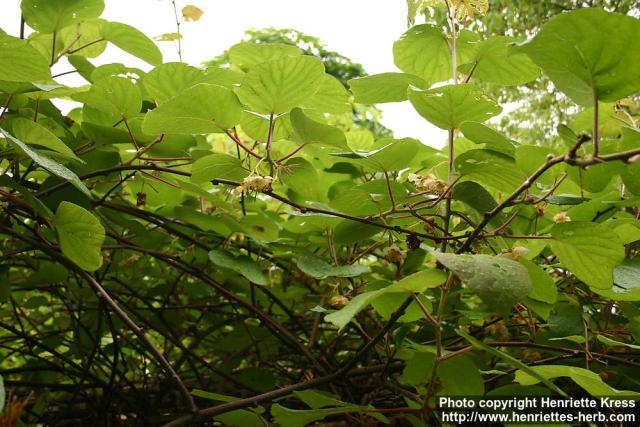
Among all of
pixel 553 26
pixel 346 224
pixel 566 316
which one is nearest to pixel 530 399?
pixel 566 316

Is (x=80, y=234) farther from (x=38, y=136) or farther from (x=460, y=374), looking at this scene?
(x=460, y=374)

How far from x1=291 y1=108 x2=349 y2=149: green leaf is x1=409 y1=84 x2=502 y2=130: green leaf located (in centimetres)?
9

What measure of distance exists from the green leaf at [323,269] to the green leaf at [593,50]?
32cm

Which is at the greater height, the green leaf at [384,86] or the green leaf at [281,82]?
the green leaf at [384,86]

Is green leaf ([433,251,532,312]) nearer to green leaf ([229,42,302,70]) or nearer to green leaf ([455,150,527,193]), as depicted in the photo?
green leaf ([455,150,527,193])

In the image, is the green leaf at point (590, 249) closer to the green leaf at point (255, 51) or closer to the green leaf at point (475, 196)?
the green leaf at point (475, 196)

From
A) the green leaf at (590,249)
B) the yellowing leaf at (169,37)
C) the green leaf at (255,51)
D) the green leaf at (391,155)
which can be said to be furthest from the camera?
the yellowing leaf at (169,37)

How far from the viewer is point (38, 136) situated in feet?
1.83

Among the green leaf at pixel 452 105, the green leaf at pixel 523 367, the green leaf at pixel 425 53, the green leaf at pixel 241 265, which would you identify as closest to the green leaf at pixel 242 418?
the green leaf at pixel 241 265

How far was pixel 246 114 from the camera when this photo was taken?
2.06 ft

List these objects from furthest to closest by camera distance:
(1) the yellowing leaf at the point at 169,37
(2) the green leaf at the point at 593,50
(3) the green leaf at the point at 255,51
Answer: (1) the yellowing leaf at the point at 169,37
(3) the green leaf at the point at 255,51
(2) the green leaf at the point at 593,50

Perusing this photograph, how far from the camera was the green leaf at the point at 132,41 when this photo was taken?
755mm

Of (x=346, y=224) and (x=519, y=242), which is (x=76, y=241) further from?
(x=519, y=242)

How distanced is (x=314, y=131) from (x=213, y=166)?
0.39ft
